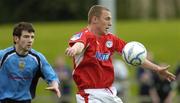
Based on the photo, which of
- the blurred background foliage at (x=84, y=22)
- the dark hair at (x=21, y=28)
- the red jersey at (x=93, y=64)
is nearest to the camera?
the red jersey at (x=93, y=64)

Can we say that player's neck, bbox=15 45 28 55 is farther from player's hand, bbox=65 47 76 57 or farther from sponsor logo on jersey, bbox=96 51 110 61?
player's hand, bbox=65 47 76 57

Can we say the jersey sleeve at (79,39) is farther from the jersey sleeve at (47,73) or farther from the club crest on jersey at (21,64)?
the club crest on jersey at (21,64)

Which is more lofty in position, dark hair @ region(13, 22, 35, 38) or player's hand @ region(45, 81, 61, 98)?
dark hair @ region(13, 22, 35, 38)

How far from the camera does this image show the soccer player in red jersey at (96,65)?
11273 mm

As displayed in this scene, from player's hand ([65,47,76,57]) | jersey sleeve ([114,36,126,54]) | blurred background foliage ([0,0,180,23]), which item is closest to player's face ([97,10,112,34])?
jersey sleeve ([114,36,126,54])

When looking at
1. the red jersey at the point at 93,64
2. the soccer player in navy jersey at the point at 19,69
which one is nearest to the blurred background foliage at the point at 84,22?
the soccer player in navy jersey at the point at 19,69

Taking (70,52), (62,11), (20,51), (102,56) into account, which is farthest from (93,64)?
(62,11)

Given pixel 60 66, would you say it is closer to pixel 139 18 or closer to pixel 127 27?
pixel 127 27

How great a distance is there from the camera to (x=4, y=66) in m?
11.5

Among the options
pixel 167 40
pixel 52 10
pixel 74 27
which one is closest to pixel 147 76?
pixel 167 40

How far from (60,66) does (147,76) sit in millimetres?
2218

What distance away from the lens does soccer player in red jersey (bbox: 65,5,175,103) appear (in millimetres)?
11273

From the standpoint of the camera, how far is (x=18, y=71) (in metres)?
11.5

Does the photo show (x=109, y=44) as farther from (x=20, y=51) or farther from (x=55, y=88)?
(x=20, y=51)
